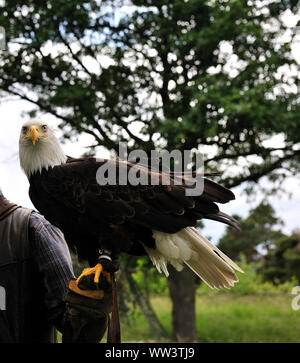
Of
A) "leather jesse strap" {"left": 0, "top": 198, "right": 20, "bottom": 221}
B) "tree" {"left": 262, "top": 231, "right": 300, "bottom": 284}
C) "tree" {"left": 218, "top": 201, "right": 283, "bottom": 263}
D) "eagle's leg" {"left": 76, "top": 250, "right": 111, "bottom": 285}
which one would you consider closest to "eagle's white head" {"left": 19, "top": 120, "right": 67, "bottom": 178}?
"leather jesse strap" {"left": 0, "top": 198, "right": 20, "bottom": 221}

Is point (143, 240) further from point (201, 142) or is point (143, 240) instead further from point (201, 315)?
point (201, 315)

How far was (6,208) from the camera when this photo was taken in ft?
7.67

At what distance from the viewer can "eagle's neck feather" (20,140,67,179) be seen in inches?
83.6

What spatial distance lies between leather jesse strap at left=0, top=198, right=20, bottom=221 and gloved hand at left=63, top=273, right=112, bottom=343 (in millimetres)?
520

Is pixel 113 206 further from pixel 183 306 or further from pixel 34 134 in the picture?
pixel 183 306

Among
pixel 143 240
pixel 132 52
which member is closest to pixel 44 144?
pixel 143 240

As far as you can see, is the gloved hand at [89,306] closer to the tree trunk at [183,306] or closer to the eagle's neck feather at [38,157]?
the eagle's neck feather at [38,157]

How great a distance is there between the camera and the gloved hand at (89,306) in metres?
1.96

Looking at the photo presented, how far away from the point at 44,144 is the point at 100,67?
22.5ft

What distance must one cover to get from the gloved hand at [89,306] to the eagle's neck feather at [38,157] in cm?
52

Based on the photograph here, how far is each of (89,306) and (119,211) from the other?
412 millimetres

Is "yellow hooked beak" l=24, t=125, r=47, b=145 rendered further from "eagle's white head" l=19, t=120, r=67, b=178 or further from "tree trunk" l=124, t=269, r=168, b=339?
"tree trunk" l=124, t=269, r=168, b=339

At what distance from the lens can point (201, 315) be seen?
11789 mm

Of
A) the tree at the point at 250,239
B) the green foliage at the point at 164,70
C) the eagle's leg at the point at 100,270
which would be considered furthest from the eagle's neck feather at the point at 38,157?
the tree at the point at 250,239
